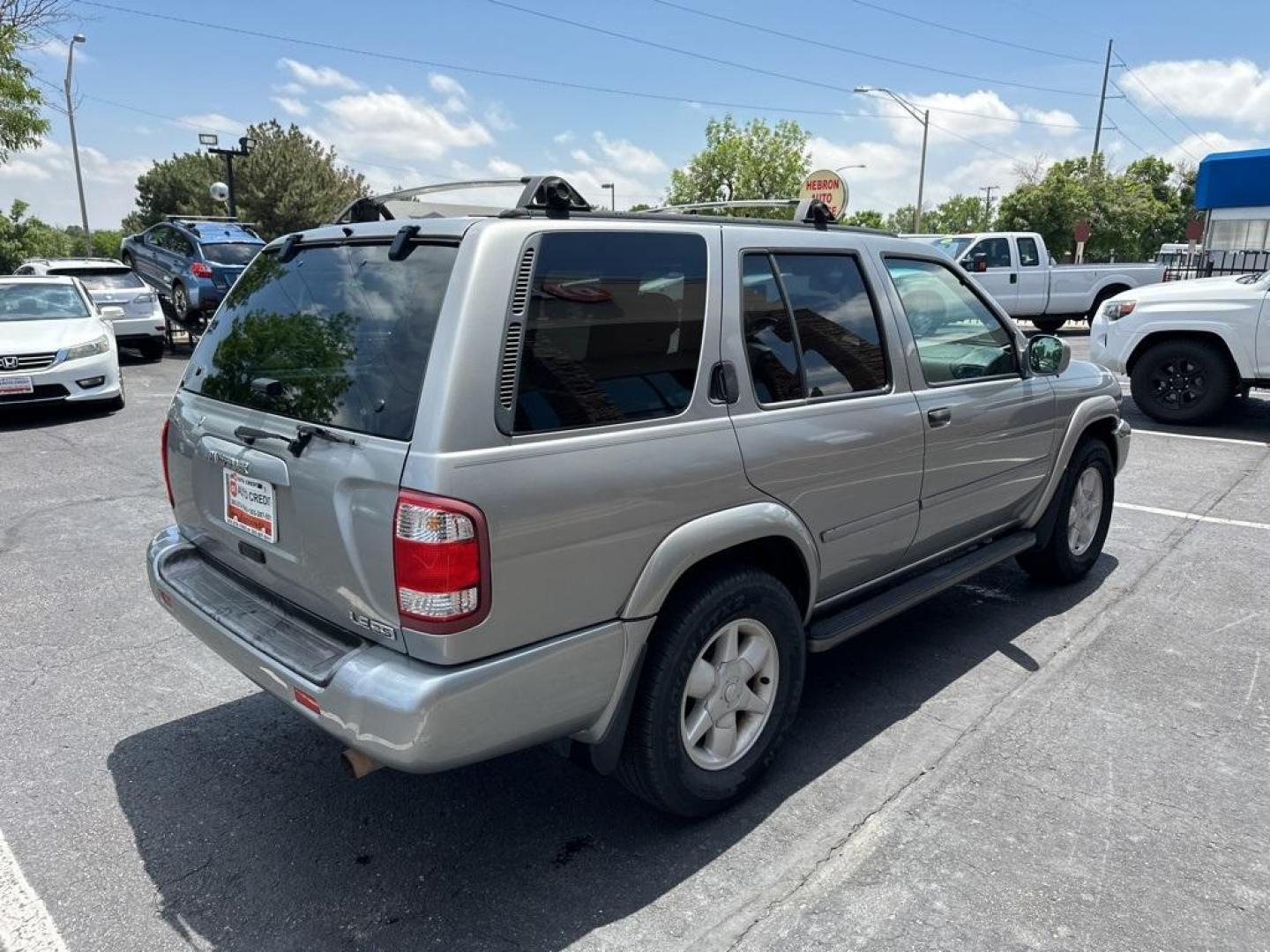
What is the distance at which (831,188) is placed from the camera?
15.5 meters

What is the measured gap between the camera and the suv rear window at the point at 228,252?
49.1 feet

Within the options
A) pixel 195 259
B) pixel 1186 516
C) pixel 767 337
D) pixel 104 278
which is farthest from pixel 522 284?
pixel 195 259

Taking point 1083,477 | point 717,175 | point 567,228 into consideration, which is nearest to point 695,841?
point 567,228

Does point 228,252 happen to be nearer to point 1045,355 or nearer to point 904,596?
point 1045,355

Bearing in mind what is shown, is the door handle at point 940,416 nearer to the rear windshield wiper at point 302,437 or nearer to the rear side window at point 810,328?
the rear side window at point 810,328

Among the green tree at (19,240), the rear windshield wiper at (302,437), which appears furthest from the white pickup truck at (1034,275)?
the green tree at (19,240)

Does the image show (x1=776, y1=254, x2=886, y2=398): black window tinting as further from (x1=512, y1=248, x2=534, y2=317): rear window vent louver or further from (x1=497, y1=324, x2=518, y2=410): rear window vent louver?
(x1=497, y1=324, x2=518, y2=410): rear window vent louver

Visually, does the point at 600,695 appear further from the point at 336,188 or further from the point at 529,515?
the point at 336,188

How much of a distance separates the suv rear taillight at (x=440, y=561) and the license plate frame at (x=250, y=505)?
0.60 m

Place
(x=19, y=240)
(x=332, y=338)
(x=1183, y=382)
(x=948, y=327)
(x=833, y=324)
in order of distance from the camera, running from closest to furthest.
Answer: (x=332, y=338) < (x=833, y=324) < (x=948, y=327) < (x=1183, y=382) < (x=19, y=240)

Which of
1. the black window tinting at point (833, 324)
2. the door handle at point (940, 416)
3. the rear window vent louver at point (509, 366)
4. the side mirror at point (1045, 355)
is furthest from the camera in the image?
the side mirror at point (1045, 355)

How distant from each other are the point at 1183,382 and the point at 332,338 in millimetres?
9261

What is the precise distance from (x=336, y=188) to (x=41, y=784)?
50.0m

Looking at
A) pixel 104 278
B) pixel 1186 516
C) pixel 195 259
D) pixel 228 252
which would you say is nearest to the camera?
pixel 1186 516
